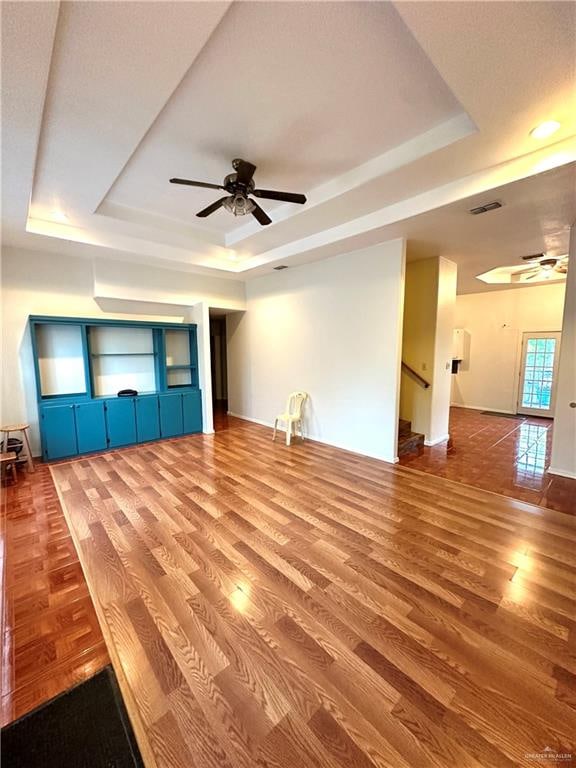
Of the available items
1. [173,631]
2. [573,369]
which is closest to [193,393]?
[173,631]

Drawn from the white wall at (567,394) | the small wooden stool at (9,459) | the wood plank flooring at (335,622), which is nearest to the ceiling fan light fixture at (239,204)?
the wood plank flooring at (335,622)

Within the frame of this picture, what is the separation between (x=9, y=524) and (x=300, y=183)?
4.49m

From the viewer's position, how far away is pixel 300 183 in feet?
11.0

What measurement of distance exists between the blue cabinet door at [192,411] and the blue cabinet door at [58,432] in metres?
1.74

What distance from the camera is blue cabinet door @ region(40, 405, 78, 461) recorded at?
170 inches

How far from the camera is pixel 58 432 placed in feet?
14.5

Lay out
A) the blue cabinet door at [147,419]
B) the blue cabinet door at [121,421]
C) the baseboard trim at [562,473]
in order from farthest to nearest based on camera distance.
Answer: the blue cabinet door at [147,419] < the blue cabinet door at [121,421] < the baseboard trim at [562,473]

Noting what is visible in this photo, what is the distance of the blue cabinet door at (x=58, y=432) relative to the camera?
4.33 metres

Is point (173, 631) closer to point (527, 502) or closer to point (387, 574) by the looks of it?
point (387, 574)

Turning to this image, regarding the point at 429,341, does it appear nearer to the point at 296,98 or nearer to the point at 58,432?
the point at 296,98

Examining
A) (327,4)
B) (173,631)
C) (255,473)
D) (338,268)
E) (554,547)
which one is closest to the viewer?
(327,4)

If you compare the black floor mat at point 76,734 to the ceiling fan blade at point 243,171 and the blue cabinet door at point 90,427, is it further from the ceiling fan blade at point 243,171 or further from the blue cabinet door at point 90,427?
the blue cabinet door at point 90,427

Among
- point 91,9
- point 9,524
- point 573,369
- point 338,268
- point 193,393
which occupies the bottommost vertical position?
point 9,524

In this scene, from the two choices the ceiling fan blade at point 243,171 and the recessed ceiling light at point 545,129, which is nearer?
the recessed ceiling light at point 545,129
